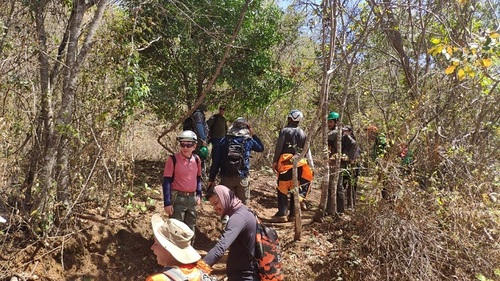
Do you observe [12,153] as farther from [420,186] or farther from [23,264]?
[420,186]

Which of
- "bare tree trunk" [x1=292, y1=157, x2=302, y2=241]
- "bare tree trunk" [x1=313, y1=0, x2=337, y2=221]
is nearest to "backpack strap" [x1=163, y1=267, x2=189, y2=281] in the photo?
"bare tree trunk" [x1=292, y1=157, x2=302, y2=241]

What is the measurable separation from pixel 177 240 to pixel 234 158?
125 inches

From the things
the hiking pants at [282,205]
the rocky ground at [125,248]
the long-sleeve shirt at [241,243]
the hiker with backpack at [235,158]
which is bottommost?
the rocky ground at [125,248]

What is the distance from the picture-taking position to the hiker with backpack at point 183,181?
4.89 meters

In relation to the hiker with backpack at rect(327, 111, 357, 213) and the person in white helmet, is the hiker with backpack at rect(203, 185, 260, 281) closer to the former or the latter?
the person in white helmet

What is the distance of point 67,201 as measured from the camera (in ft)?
17.2

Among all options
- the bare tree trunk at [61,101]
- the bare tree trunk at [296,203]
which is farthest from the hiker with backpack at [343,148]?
the bare tree trunk at [61,101]

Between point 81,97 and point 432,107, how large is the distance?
492 cm

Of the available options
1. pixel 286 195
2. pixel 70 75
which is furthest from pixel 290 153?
pixel 70 75

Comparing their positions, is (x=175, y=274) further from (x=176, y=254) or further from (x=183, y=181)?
(x=183, y=181)

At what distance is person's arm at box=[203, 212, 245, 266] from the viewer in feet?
10.0

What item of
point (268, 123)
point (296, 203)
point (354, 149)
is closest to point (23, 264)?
point (296, 203)

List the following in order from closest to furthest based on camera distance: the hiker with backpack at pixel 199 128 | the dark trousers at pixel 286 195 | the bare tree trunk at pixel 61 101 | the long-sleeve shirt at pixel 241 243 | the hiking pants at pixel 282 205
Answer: the long-sleeve shirt at pixel 241 243 < the bare tree trunk at pixel 61 101 < the dark trousers at pixel 286 195 < the hiking pants at pixel 282 205 < the hiker with backpack at pixel 199 128

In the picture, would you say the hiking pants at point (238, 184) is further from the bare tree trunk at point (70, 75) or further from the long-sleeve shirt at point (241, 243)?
the long-sleeve shirt at point (241, 243)
